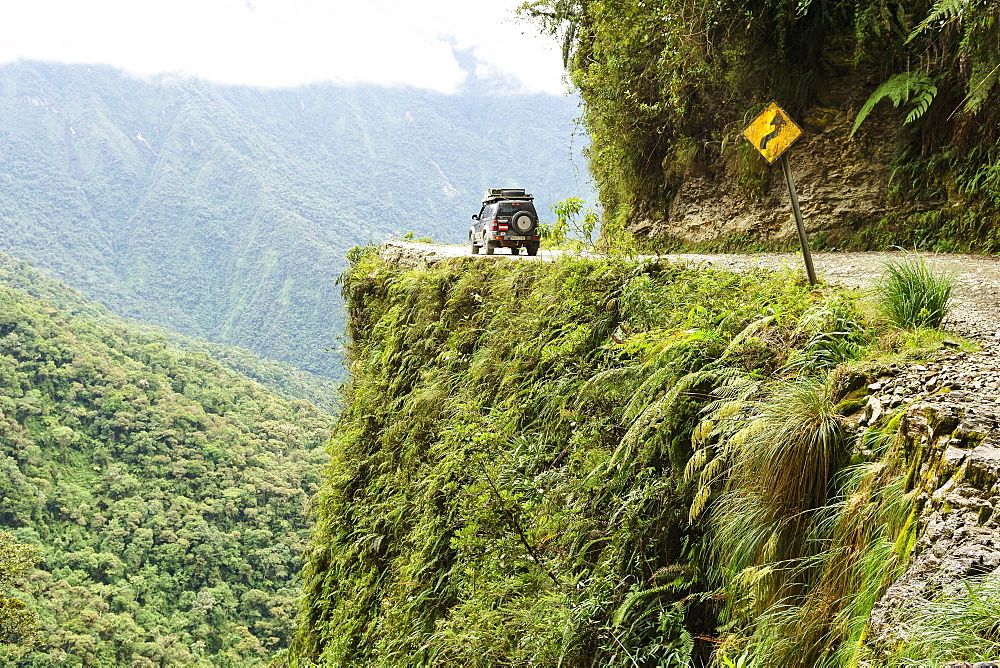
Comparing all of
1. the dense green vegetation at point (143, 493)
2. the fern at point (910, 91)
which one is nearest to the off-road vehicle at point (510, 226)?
the fern at point (910, 91)

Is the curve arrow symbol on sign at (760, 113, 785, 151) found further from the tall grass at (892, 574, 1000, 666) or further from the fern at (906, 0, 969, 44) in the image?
the tall grass at (892, 574, 1000, 666)

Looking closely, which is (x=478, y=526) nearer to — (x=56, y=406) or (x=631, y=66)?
(x=631, y=66)

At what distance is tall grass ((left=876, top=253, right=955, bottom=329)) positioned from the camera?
387 cm

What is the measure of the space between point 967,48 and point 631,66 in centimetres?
535

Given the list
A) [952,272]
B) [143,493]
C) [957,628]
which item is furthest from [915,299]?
[143,493]

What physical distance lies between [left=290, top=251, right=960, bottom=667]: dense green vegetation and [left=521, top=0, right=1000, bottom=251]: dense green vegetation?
2.40 meters

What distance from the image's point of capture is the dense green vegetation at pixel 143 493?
3994 cm

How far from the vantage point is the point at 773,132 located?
16.0 feet

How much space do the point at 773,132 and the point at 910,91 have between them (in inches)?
145

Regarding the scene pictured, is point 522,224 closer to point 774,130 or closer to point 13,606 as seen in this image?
point 774,130

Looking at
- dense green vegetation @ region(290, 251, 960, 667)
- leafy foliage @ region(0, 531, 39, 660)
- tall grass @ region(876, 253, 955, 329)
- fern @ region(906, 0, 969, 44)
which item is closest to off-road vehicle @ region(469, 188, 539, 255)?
dense green vegetation @ region(290, 251, 960, 667)

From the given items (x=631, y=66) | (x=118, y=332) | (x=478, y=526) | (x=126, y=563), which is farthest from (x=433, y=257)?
(x=118, y=332)

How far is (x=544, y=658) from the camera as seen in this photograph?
409 centimetres

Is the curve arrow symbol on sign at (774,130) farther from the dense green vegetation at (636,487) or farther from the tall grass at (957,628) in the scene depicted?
the tall grass at (957,628)
